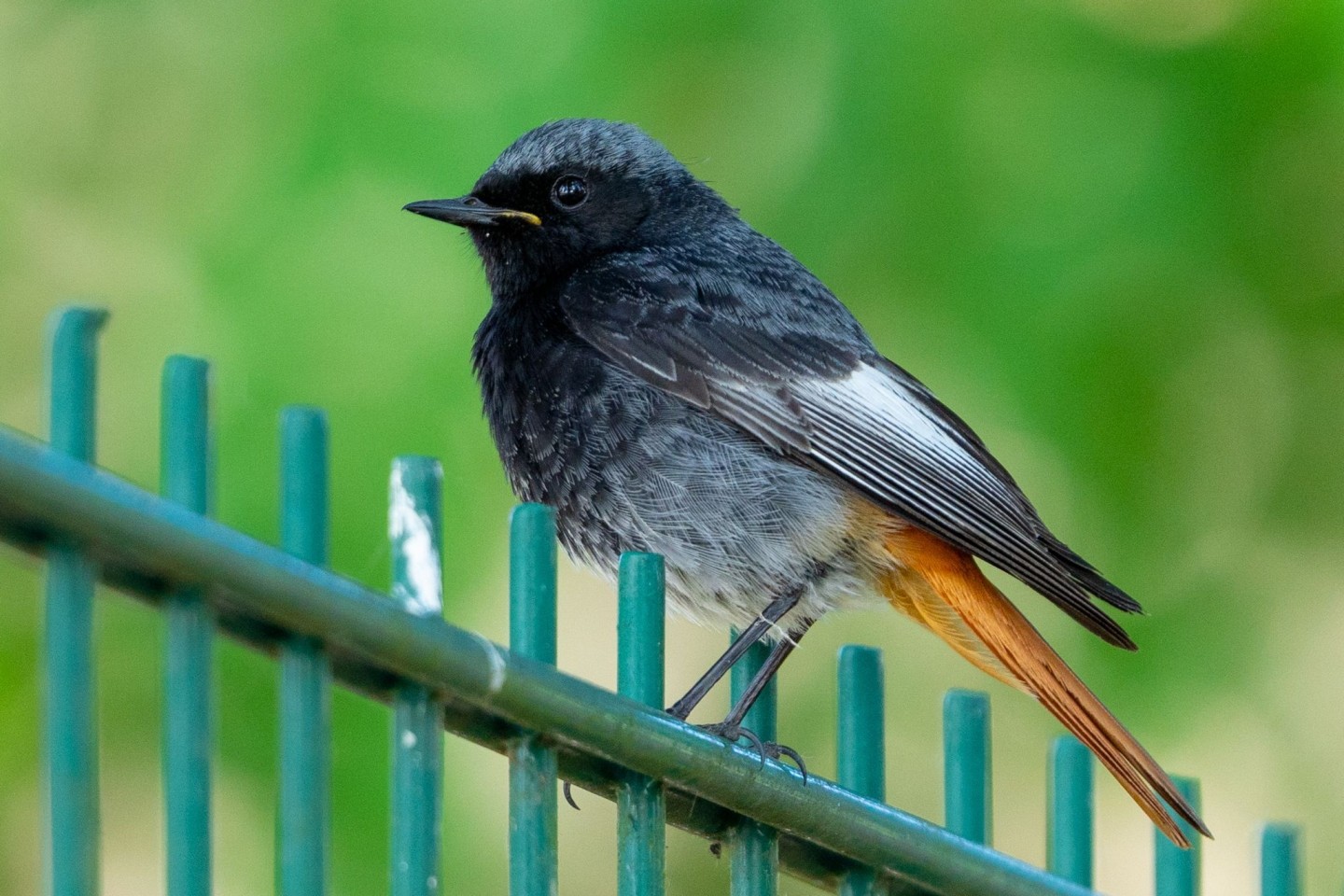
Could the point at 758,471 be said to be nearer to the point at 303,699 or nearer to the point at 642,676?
the point at 642,676

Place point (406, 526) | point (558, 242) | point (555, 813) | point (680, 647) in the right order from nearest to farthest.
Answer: point (406, 526) < point (555, 813) < point (558, 242) < point (680, 647)

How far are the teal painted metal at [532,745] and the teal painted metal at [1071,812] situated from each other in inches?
46.4

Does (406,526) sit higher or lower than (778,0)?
lower

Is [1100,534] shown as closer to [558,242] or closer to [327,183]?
[558,242]

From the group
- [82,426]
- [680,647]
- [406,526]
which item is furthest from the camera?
[680,647]

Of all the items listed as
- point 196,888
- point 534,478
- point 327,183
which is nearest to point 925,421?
point 534,478

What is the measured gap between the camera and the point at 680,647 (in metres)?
4.91

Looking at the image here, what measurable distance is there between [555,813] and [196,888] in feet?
1.65

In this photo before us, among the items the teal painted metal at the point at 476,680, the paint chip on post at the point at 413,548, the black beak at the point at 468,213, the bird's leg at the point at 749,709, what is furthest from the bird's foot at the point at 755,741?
the black beak at the point at 468,213

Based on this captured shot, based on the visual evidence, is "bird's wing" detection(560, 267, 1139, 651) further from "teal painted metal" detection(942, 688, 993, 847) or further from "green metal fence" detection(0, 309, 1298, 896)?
"green metal fence" detection(0, 309, 1298, 896)

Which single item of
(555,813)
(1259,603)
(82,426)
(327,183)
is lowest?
(555,813)

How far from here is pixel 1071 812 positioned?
3027 mm

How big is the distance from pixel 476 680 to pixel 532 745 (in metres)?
0.17

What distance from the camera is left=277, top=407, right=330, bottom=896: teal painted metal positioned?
176cm
